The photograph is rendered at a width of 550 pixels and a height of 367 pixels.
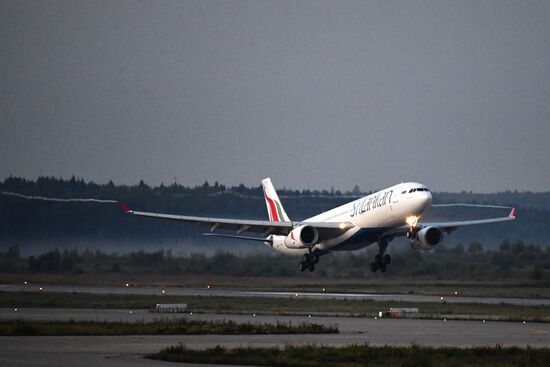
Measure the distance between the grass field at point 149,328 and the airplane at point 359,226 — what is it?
2264 centimetres

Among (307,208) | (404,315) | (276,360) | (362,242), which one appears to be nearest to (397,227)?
(362,242)

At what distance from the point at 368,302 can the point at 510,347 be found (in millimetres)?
22643

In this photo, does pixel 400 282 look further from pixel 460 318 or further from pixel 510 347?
pixel 510 347

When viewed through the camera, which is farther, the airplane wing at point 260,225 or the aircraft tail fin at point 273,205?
the aircraft tail fin at point 273,205

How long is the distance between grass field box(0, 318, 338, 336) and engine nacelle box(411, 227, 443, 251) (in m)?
27.3

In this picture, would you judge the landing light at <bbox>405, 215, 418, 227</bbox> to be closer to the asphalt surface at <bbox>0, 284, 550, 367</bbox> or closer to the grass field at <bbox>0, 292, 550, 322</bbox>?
the grass field at <bbox>0, 292, 550, 322</bbox>

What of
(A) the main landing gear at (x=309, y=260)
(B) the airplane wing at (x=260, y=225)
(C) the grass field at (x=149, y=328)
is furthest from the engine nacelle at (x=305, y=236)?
(C) the grass field at (x=149, y=328)

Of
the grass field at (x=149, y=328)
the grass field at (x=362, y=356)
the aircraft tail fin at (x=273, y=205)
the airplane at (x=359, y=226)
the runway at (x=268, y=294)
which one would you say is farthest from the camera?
the aircraft tail fin at (x=273, y=205)

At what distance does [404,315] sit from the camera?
1613 inches

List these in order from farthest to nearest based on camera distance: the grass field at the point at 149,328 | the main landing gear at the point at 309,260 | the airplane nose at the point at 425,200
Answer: the main landing gear at the point at 309,260 < the airplane nose at the point at 425,200 < the grass field at the point at 149,328

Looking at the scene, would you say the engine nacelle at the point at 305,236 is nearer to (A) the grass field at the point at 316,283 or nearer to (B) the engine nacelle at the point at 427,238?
(A) the grass field at the point at 316,283

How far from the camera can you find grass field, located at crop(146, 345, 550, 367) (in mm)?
23766

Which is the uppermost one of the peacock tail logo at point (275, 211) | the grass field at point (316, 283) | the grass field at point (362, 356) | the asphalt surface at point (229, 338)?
the peacock tail logo at point (275, 211)

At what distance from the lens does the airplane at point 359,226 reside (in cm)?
5656
